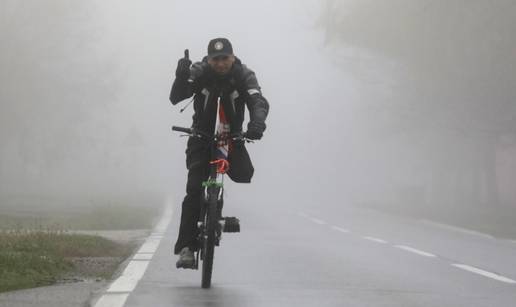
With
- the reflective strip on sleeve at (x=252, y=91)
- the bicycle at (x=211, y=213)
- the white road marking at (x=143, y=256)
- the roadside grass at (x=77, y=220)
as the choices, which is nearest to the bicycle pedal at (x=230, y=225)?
the bicycle at (x=211, y=213)

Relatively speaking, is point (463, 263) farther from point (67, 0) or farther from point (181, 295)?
point (67, 0)

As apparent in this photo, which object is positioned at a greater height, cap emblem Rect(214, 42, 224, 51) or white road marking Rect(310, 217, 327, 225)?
cap emblem Rect(214, 42, 224, 51)

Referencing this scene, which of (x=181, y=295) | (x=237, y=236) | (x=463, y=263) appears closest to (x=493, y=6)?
(x=237, y=236)

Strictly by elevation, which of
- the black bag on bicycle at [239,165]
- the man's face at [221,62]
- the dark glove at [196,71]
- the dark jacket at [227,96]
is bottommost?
the black bag on bicycle at [239,165]

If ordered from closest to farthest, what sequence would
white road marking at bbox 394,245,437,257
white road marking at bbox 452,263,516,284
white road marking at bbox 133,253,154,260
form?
1. white road marking at bbox 452,263,516,284
2. white road marking at bbox 133,253,154,260
3. white road marking at bbox 394,245,437,257

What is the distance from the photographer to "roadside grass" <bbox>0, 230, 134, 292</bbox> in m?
8.70

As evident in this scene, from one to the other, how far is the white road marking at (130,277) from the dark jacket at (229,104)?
1.13 metres

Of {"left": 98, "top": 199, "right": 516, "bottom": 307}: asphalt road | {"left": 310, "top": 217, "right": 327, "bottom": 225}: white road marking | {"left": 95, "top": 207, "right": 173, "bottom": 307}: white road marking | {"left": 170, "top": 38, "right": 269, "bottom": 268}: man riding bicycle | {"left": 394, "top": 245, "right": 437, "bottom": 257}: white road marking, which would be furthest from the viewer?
{"left": 310, "top": 217, "right": 327, "bottom": 225}: white road marking

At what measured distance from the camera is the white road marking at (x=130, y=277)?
756 centimetres

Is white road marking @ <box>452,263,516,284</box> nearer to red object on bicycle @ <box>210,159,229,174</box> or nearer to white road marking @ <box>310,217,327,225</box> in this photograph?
red object on bicycle @ <box>210,159,229,174</box>

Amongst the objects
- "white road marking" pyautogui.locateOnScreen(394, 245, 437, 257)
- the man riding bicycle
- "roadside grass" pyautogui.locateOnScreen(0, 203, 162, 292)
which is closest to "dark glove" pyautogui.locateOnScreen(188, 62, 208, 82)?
the man riding bicycle

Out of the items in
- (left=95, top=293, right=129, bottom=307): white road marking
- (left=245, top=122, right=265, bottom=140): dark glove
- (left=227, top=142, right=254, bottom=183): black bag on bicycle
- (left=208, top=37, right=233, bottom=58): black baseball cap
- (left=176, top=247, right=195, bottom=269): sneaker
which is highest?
(left=208, top=37, right=233, bottom=58): black baseball cap

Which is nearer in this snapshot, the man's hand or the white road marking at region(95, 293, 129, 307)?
the white road marking at region(95, 293, 129, 307)

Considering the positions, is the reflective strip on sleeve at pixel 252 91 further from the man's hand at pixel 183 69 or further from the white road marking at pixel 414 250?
the white road marking at pixel 414 250
